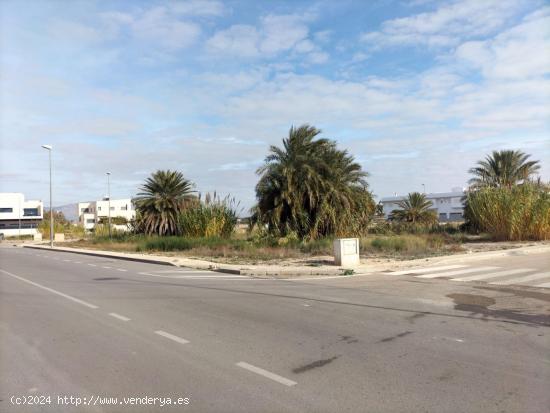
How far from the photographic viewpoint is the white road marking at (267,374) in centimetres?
513

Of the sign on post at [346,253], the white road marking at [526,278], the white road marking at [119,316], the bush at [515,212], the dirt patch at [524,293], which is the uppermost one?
the bush at [515,212]

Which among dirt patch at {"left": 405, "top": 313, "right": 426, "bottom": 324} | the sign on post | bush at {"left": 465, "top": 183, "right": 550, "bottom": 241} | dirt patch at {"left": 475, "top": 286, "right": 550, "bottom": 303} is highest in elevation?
bush at {"left": 465, "top": 183, "right": 550, "bottom": 241}

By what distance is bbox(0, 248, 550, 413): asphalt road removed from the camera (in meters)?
4.72

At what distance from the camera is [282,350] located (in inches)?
251

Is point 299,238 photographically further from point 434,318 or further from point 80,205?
point 80,205

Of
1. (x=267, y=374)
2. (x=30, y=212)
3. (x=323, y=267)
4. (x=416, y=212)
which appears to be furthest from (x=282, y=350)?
(x=30, y=212)

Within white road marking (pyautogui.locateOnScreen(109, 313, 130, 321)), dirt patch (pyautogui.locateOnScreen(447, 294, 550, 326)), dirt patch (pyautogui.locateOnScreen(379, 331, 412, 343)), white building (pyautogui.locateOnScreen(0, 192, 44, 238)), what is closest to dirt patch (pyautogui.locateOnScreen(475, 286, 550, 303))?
dirt patch (pyautogui.locateOnScreen(447, 294, 550, 326))

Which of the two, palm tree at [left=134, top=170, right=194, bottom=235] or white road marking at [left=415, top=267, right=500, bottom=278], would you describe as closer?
white road marking at [left=415, top=267, right=500, bottom=278]

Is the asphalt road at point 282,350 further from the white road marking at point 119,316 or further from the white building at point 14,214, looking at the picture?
the white building at point 14,214

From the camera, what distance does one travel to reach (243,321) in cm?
830

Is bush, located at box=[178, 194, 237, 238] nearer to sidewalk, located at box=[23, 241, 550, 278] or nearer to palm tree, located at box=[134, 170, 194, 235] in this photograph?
palm tree, located at box=[134, 170, 194, 235]

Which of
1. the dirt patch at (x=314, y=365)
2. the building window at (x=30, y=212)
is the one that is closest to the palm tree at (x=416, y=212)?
the dirt patch at (x=314, y=365)

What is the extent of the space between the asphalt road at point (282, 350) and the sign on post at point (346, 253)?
511 cm

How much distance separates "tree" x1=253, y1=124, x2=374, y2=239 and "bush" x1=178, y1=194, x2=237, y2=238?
5.07 metres
